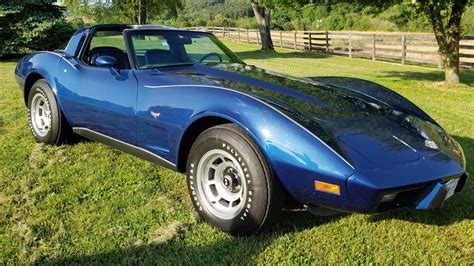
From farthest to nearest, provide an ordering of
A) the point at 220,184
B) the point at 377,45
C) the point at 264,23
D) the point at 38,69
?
the point at 264,23 < the point at 377,45 < the point at 38,69 < the point at 220,184

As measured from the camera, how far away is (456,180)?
262 centimetres

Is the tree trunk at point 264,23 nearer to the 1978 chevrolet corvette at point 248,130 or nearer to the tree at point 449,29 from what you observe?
the tree at point 449,29

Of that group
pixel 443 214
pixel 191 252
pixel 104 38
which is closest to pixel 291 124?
pixel 191 252

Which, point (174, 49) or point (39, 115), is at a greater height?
point (174, 49)

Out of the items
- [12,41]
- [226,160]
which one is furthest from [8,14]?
[226,160]

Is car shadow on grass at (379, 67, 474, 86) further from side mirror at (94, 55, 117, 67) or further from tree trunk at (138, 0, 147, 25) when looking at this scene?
tree trunk at (138, 0, 147, 25)

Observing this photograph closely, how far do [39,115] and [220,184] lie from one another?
2805 millimetres

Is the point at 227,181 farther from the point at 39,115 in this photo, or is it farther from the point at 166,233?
the point at 39,115

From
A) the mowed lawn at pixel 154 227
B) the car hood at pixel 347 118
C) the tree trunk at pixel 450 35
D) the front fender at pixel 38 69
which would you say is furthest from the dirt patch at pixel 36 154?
the tree trunk at pixel 450 35

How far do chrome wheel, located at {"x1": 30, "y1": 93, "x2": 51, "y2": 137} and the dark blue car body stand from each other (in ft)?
1.58

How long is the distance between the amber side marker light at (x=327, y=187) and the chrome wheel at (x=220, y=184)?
49cm

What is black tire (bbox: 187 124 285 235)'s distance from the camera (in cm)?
254

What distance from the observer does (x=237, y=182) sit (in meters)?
2.82

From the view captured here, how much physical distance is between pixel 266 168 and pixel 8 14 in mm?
14548
